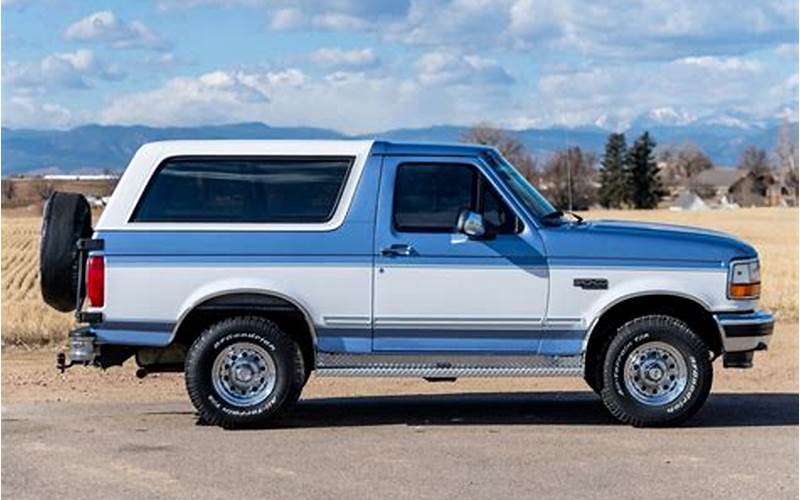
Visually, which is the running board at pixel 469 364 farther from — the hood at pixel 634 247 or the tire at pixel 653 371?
the hood at pixel 634 247

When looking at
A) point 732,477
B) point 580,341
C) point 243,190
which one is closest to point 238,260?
point 243,190

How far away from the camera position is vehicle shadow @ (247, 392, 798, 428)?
9336mm

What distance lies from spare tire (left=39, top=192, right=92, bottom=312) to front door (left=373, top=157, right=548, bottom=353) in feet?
6.81

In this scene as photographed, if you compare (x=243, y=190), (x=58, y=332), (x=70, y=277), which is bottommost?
(x=58, y=332)

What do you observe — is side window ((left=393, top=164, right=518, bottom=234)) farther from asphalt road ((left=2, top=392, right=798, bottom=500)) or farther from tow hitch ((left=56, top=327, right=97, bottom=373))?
tow hitch ((left=56, top=327, right=97, bottom=373))

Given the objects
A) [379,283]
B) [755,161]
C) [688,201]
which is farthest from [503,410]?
[755,161]

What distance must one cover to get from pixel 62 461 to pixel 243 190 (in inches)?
87.7

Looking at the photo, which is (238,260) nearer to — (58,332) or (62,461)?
(62,461)

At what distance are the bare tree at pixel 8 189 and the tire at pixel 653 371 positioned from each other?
39554mm

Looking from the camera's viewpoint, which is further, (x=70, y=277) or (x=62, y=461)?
(x=70, y=277)

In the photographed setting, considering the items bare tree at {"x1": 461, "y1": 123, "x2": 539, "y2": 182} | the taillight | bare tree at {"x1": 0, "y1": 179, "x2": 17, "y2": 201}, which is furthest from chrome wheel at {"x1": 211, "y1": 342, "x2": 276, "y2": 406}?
bare tree at {"x1": 461, "y1": 123, "x2": 539, "y2": 182}

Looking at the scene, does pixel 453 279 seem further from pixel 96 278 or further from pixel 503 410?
pixel 96 278

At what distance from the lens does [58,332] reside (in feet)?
56.7

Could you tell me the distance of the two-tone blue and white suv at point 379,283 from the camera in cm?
884
